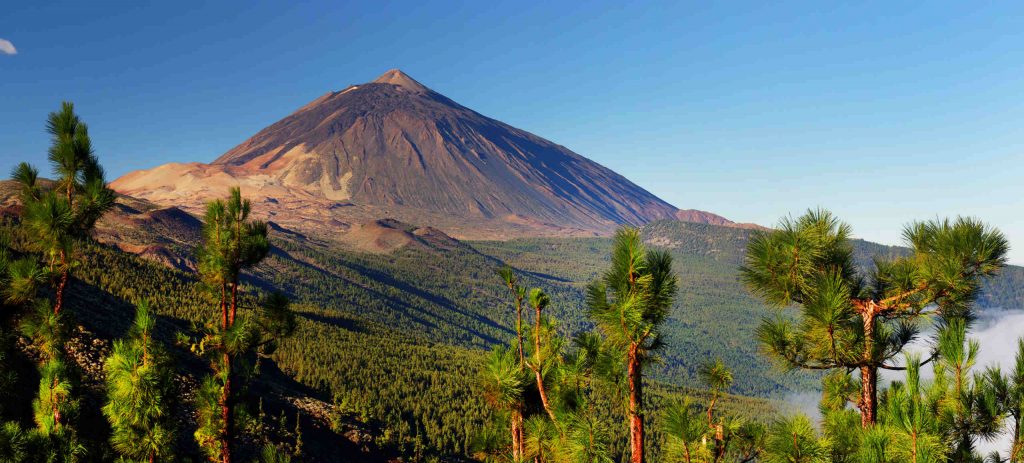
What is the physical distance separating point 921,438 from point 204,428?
1028cm

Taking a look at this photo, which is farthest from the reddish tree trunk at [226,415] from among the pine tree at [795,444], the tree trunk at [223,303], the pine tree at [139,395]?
the pine tree at [795,444]

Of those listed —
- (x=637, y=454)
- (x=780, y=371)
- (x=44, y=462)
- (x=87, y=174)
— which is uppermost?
(x=87, y=174)

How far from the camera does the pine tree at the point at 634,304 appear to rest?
6.54 meters

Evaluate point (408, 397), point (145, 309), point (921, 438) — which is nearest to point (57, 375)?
point (145, 309)

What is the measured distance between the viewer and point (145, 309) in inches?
381

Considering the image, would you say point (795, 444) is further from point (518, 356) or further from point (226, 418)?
point (226, 418)

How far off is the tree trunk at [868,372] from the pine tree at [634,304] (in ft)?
10.8

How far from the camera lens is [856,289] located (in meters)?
8.92

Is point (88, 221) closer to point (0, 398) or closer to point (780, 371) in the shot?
point (0, 398)

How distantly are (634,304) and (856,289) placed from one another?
178 inches

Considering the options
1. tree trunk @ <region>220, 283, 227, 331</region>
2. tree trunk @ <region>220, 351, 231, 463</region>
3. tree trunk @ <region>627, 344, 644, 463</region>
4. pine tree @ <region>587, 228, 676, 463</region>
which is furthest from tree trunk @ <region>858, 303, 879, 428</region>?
tree trunk @ <region>220, 283, 227, 331</region>

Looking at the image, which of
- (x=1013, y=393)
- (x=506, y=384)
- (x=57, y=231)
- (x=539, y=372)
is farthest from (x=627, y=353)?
(x=57, y=231)

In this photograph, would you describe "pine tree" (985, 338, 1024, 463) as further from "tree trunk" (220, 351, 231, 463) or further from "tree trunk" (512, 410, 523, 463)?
"tree trunk" (220, 351, 231, 463)

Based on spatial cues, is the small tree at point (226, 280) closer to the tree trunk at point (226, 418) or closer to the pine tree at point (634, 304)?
the tree trunk at point (226, 418)
